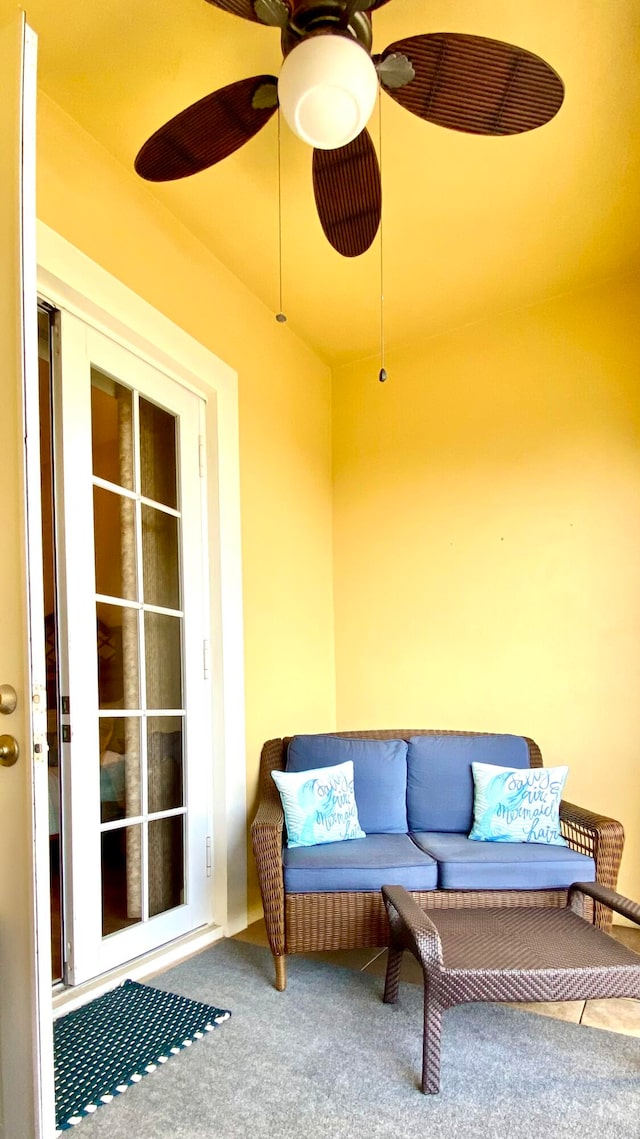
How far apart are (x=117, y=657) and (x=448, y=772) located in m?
1.44

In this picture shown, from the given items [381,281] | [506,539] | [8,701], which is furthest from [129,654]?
[381,281]

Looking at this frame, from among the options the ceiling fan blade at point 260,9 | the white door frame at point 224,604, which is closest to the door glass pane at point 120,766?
the white door frame at point 224,604

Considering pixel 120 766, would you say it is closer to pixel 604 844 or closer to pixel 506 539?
pixel 604 844

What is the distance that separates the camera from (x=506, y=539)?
338 cm

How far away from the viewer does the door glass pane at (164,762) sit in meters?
2.57

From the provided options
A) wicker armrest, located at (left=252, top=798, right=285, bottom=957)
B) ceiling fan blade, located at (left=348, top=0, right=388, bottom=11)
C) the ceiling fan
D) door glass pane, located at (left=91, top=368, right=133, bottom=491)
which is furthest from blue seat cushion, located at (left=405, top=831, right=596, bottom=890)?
ceiling fan blade, located at (left=348, top=0, right=388, bottom=11)

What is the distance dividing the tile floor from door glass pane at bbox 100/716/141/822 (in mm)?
797

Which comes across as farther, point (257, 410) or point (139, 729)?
point (257, 410)

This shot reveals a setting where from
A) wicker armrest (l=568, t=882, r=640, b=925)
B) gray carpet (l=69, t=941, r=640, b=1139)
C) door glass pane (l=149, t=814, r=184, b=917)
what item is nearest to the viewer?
gray carpet (l=69, t=941, r=640, b=1139)

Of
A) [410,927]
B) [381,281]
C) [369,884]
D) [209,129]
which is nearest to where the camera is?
[209,129]

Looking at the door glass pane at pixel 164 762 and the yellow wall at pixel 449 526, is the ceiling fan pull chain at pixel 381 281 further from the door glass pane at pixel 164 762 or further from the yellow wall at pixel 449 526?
the door glass pane at pixel 164 762

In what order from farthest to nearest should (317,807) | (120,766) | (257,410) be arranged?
(257,410) < (317,807) < (120,766)

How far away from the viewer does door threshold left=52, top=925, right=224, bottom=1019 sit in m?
2.12

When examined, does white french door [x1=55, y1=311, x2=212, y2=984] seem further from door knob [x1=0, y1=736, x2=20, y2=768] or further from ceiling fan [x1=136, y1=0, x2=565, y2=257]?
door knob [x1=0, y1=736, x2=20, y2=768]
